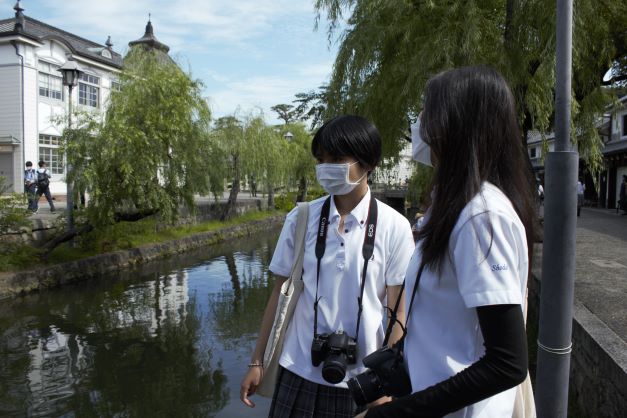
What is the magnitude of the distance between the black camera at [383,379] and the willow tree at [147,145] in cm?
983

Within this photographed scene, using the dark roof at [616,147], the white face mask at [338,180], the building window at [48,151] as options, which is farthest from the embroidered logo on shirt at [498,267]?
the building window at [48,151]

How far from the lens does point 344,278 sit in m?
Result: 2.03

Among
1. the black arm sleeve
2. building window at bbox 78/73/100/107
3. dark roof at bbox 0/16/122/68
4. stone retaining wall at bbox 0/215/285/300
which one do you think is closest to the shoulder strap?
the black arm sleeve

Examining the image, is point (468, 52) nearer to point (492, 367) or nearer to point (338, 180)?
point (338, 180)

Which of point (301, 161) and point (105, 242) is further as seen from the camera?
point (301, 161)

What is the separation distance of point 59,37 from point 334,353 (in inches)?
930

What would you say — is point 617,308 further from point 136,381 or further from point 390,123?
point 136,381

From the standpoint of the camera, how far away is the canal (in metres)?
4.76

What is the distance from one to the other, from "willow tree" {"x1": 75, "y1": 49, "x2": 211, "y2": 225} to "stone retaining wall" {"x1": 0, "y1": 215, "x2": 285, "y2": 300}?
3.05ft

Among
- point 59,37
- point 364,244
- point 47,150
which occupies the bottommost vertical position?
point 364,244

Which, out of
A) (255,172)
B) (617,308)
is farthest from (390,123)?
(255,172)

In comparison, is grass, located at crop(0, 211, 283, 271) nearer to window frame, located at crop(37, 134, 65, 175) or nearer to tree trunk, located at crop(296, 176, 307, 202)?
window frame, located at crop(37, 134, 65, 175)

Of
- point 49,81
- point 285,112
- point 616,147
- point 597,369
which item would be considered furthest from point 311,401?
point 285,112

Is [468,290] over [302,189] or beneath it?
over
